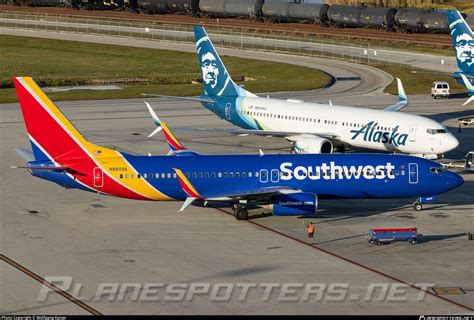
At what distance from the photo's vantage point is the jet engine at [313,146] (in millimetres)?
72562

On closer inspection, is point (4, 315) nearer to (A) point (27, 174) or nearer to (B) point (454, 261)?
(B) point (454, 261)

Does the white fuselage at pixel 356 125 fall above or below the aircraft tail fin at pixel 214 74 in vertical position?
below

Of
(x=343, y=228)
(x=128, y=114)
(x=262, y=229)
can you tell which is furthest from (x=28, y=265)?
(x=128, y=114)

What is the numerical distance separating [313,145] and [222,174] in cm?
1664

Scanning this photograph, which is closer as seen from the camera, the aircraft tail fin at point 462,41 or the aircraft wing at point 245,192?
the aircraft wing at point 245,192

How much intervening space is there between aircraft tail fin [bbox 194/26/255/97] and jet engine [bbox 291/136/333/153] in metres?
11.1

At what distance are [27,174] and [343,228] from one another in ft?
91.1

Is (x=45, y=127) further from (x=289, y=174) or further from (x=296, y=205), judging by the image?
(x=296, y=205)

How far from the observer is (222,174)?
5759cm

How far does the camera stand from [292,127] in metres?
77.9

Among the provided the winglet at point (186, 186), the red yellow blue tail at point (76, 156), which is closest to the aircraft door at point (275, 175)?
the winglet at point (186, 186)

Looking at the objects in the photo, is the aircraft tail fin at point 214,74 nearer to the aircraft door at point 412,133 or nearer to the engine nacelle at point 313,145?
the engine nacelle at point 313,145

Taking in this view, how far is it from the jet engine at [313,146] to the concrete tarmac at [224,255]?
32.9ft

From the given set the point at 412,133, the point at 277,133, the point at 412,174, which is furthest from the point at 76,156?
the point at 412,133
